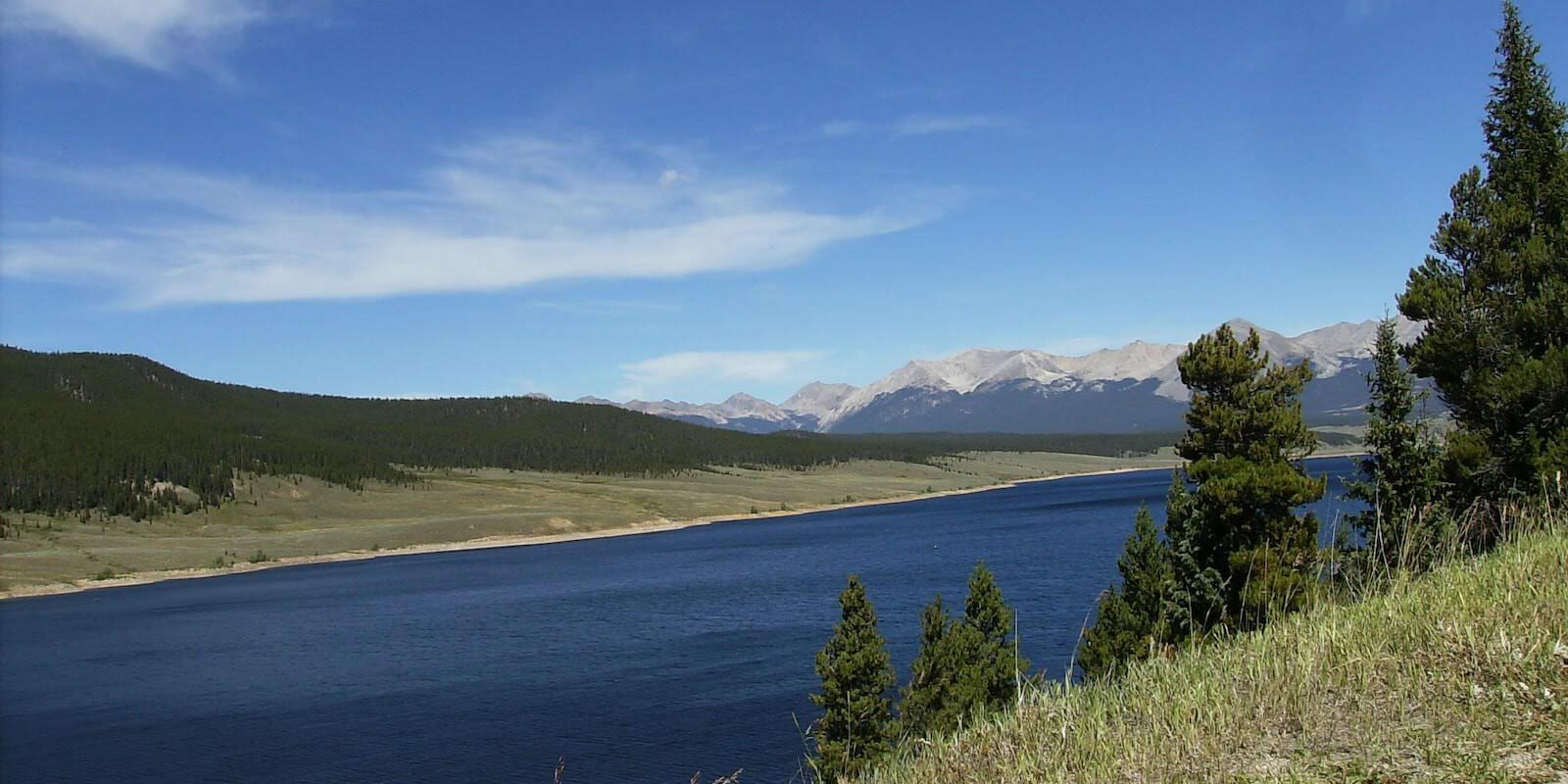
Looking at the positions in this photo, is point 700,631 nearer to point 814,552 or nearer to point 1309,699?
point 814,552

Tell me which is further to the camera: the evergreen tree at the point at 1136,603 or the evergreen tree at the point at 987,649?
the evergreen tree at the point at 1136,603

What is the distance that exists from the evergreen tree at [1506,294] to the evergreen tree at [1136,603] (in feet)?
30.9

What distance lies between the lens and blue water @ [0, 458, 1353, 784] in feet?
135

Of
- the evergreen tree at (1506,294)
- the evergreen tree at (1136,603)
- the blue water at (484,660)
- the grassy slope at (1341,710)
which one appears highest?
the evergreen tree at (1506,294)

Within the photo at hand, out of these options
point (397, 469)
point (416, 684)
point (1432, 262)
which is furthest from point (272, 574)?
point (1432, 262)

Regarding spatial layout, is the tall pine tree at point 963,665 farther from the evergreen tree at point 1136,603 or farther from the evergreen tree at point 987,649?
the evergreen tree at point 1136,603

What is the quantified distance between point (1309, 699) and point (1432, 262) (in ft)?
115

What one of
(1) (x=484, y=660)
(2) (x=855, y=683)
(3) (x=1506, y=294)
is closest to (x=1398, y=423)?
(3) (x=1506, y=294)

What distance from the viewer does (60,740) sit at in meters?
46.7

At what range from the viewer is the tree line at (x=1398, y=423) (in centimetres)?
3022

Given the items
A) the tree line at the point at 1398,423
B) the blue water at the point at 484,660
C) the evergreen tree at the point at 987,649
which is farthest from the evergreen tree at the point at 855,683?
the blue water at the point at 484,660

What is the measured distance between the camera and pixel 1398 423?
3328cm

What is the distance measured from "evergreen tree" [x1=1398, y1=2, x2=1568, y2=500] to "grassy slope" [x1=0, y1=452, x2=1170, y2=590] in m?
117

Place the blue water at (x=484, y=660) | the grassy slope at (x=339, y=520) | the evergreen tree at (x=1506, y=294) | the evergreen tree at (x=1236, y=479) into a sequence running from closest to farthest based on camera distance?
the evergreen tree at (x=1506, y=294)
the evergreen tree at (x=1236, y=479)
the blue water at (x=484, y=660)
the grassy slope at (x=339, y=520)
